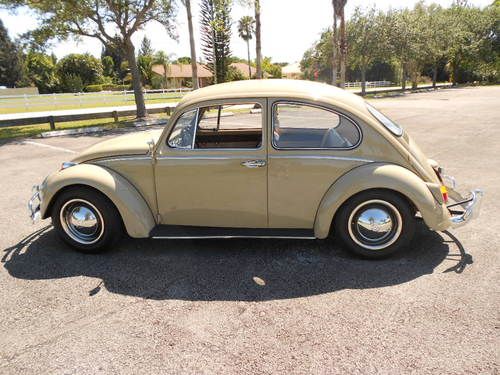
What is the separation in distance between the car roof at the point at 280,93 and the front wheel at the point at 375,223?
950 mm

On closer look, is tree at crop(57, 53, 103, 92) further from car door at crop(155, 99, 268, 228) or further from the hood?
car door at crop(155, 99, 268, 228)

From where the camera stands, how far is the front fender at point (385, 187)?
349 centimetres

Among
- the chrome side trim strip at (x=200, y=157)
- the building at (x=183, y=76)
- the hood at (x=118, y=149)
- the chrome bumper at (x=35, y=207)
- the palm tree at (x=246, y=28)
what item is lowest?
the chrome bumper at (x=35, y=207)

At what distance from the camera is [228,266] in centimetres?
373

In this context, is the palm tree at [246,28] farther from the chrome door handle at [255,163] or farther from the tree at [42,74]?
the chrome door handle at [255,163]

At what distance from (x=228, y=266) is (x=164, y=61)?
52.1m

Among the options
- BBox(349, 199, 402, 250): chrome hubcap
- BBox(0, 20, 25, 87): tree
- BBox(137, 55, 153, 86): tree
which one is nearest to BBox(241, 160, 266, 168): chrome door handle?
BBox(349, 199, 402, 250): chrome hubcap

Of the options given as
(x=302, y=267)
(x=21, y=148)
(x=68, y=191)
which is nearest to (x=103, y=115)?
(x=21, y=148)

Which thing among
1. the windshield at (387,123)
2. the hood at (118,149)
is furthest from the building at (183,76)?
the windshield at (387,123)

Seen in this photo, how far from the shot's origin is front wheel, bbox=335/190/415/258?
3588 mm

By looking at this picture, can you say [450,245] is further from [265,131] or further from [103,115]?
[103,115]

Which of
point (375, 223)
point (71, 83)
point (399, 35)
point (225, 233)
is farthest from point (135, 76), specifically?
point (71, 83)

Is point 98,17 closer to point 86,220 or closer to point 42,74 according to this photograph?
point 86,220

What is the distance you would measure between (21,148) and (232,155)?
33.3ft
